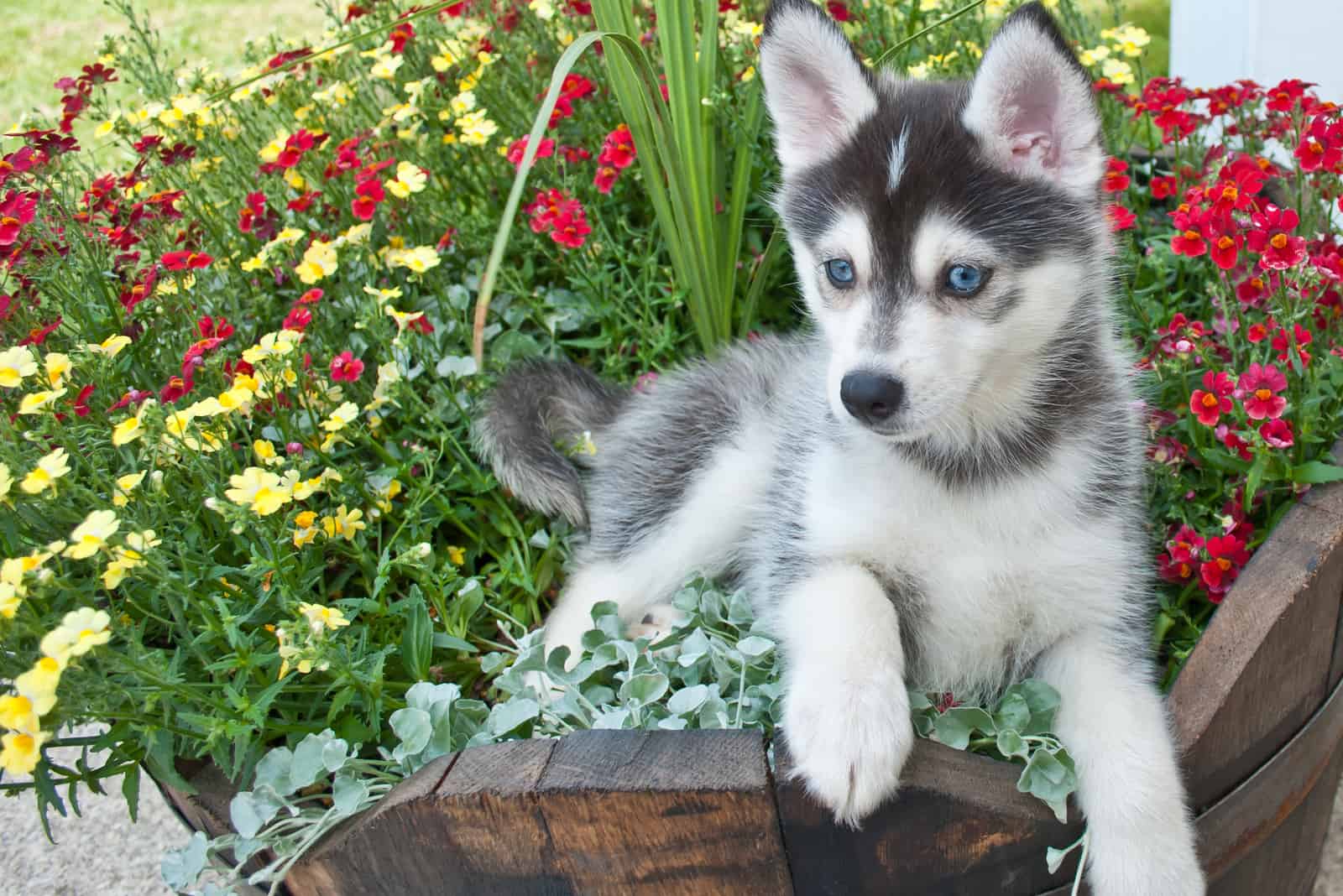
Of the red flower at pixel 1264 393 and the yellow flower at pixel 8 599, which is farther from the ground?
the yellow flower at pixel 8 599

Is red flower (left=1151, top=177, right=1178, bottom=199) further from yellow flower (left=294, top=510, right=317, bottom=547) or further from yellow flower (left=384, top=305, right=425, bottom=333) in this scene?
yellow flower (left=294, top=510, right=317, bottom=547)

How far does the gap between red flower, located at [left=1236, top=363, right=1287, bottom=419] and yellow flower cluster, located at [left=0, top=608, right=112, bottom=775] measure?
79.5 inches

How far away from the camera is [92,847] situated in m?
3.14

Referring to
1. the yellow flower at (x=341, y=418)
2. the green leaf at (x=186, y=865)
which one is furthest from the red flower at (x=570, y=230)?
the green leaf at (x=186, y=865)

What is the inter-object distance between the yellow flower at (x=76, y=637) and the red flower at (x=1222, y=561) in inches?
77.0

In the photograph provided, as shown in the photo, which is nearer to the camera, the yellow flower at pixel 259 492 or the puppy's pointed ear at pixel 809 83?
the yellow flower at pixel 259 492

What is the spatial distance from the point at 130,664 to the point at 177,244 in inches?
69.7

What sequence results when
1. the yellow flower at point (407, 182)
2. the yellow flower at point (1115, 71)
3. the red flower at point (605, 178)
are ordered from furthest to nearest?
the yellow flower at point (1115, 71) < the red flower at point (605, 178) < the yellow flower at point (407, 182)

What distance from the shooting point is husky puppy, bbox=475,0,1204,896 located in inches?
69.7

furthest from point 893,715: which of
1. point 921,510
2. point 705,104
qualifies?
point 705,104

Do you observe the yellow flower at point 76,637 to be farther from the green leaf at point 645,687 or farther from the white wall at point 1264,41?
the white wall at point 1264,41

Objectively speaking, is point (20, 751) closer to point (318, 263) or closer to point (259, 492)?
point (259, 492)

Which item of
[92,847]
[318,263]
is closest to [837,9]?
[318,263]

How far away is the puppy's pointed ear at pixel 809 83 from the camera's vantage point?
6.46 ft
